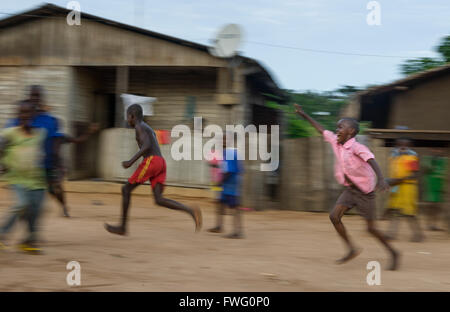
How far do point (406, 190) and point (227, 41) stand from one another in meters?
5.17

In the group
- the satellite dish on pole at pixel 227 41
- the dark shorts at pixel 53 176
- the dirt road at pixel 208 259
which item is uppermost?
the satellite dish on pole at pixel 227 41

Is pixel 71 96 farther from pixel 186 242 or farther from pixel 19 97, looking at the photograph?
pixel 186 242

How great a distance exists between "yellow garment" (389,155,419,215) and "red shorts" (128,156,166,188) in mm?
3360

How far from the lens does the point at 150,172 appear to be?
6453 mm

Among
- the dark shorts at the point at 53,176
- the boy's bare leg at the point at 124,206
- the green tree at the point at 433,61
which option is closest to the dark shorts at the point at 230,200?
the boy's bare leg at the point at 124,206


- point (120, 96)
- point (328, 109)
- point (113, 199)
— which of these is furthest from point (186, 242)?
point (328, 109)

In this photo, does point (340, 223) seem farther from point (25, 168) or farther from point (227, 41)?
point (227, 41)

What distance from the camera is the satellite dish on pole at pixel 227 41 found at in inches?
432

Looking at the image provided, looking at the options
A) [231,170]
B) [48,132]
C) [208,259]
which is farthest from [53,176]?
[208,259]

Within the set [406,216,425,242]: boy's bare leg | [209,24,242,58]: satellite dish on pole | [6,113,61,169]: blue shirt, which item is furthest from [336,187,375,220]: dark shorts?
[209,24,242,58]: satellite dish on pole

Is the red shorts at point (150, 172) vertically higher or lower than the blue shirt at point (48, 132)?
lower

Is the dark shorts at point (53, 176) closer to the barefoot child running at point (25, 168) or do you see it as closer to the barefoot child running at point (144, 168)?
the barefoot child running at point (144, 168)

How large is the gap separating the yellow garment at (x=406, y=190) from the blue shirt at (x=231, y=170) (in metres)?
2.22

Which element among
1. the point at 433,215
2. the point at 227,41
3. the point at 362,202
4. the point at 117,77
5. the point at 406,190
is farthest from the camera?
the point at 117,77
